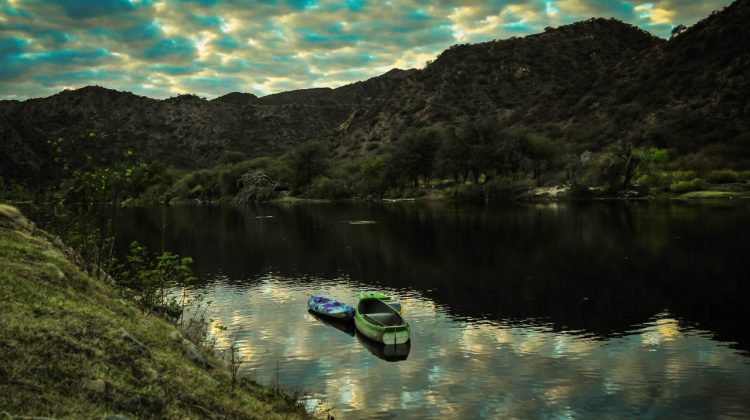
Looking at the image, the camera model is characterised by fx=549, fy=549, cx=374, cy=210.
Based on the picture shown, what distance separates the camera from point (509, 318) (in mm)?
34688

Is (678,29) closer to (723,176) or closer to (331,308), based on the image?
(723,176)

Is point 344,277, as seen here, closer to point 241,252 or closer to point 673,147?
point 241,252

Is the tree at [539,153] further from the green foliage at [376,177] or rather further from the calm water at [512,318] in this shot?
the calm water at [512,318]

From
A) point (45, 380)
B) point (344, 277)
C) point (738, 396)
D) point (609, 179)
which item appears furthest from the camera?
point (609, 179)

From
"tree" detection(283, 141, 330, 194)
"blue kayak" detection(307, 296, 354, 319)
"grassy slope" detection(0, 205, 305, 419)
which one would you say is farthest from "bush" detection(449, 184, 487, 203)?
"grassy slope" detection(0, 205, 305, 419)

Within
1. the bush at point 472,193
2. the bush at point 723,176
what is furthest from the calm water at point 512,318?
the bush at point 472,193

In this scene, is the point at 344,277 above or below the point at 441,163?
below

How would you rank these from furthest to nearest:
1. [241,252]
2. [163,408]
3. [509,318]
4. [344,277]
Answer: [241,252], [344,277], [509,318], [163,408]

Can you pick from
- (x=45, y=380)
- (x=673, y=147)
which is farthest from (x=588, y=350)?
(x=673, y=147)

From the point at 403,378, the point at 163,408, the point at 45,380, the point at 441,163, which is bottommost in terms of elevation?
the point at 403,378

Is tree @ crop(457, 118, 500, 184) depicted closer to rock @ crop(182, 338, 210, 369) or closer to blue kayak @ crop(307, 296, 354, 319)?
blue kayak @ crop(307, 296, 354, 319)

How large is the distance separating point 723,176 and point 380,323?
11170cm

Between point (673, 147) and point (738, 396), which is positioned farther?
point (673, 147)

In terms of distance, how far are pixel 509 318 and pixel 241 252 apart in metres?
43.1
